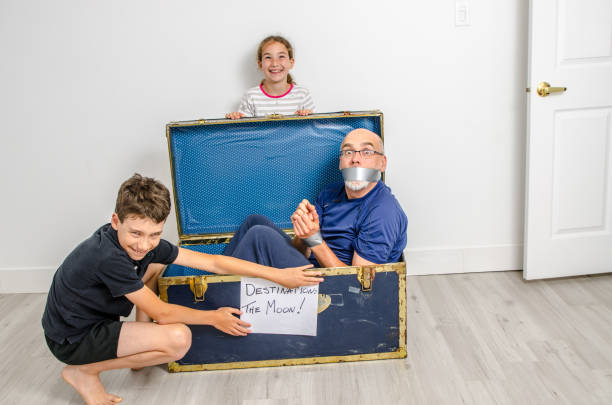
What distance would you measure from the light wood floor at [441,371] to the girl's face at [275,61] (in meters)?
1.20

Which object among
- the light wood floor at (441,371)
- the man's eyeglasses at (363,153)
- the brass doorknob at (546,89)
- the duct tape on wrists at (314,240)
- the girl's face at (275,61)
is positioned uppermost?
the girl's face at (275,61)

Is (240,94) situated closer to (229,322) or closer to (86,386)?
(229,322)

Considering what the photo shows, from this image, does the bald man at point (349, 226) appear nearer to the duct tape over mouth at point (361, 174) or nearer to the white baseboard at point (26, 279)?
the duct tape over mouth at point (361, 174)

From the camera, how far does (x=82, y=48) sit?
2.65m

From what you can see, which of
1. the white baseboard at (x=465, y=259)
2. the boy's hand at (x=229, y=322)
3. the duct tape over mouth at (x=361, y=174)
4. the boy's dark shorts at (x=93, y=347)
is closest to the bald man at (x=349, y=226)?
the duct tape over mouth at (x=361, y=174)

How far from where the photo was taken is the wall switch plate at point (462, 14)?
2635 mm

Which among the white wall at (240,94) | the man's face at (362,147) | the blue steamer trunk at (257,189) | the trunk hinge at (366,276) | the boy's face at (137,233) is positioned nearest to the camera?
the boy's face at (137,233)

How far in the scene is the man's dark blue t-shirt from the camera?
2074 millimetres

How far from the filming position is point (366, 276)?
200cm

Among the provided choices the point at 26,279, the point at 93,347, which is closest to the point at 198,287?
the point at 93,347

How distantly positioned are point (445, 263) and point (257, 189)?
3.53ft

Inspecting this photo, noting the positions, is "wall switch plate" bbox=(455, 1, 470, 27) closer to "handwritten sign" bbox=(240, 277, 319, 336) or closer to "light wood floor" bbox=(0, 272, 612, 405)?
"light wood floor" bbox=(0, 272, 612, 405)

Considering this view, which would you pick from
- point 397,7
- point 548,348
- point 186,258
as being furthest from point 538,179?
point 186,258

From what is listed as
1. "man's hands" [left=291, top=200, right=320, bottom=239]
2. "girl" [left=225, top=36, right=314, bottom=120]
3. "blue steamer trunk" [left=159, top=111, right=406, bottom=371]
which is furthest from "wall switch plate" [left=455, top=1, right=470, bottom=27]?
"man's hands" [left=291, top=200, right=320, bottom=239]
